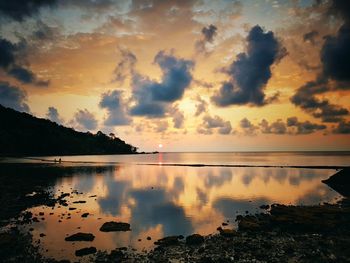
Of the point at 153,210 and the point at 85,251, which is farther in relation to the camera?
the point at 153,210

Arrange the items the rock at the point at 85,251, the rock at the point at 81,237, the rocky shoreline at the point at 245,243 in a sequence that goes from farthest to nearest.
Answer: the rock at the point at 81,237 → the rock at the point at 85,251 → the rocky shoreline at the point at 245,243

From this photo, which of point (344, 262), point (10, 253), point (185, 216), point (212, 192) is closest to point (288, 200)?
point (212, 192)

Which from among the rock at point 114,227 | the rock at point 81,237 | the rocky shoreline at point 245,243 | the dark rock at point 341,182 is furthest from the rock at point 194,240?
the dark rock at point 341,182

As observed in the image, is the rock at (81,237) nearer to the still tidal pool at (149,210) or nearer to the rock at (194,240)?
the still tidal pool at (149,210)

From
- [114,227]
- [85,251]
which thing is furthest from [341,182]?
[85,251]

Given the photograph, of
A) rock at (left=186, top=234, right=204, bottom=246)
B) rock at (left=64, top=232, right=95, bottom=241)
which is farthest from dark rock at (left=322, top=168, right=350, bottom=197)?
rock at (left=64, top=232, right=95, bottom=241)

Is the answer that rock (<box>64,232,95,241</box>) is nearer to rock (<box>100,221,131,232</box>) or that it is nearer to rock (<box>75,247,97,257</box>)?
rock (<box>100,221,131,232</box>)

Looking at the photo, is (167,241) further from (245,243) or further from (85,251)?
(85,251)

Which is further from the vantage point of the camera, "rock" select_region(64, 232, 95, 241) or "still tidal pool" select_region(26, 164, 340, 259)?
"still tidal pool" select_region(26, 164, 340, 259)

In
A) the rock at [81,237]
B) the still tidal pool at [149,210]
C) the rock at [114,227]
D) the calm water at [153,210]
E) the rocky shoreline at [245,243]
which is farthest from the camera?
the rock at [114,227]

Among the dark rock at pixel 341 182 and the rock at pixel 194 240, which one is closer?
the rock at pixel 194 240

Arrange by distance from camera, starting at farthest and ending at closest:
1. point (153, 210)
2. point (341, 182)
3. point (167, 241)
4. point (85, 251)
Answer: point (341, 182), point (153, 210), point (167, 241), point (85, 251)

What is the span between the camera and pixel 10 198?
47.7 metres

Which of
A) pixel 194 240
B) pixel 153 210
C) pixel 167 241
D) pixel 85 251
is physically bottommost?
pixel 153 210
